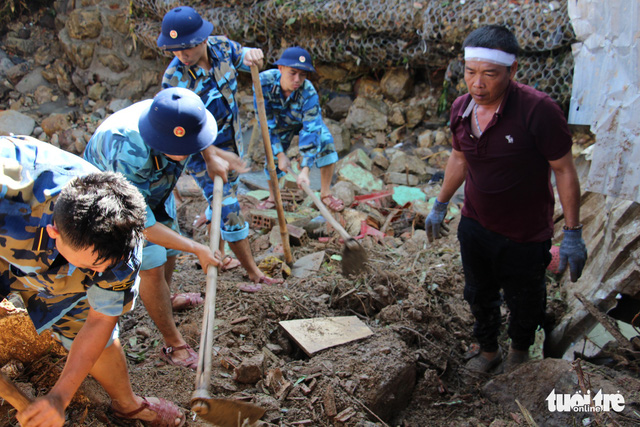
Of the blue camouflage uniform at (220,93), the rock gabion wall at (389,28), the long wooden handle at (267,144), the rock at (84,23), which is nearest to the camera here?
the blue camouflage uniform at (220,93)

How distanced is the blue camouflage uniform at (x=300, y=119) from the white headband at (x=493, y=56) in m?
2.49

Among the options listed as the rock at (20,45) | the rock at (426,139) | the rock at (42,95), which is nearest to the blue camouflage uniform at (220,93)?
the rock at (426,139)

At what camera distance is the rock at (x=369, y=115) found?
8.60 metres

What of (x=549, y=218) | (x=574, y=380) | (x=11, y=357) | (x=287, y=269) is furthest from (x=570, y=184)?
(x=11, y=357)

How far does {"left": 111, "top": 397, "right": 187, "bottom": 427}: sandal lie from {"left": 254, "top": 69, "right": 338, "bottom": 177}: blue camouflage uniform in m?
3.15

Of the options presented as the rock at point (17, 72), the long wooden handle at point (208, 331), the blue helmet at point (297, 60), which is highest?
the blue helmet at point (297, 60)

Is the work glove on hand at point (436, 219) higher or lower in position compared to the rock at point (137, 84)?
higher

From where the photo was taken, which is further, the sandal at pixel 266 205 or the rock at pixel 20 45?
the rock at pixel 20 45

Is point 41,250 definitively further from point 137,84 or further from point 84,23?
point 84,23

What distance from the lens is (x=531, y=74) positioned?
6.57 metres

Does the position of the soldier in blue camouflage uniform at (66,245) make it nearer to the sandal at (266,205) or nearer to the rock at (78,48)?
the sandal at (266,205)

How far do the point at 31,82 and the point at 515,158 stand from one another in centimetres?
1126

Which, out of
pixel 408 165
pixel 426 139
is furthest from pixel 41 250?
pixel 426 139

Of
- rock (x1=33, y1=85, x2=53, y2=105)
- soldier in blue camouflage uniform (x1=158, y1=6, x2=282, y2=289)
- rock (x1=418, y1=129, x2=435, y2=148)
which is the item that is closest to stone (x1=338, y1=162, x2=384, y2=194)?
rock (x1=418, y1=129, x2=435, y2=148)
